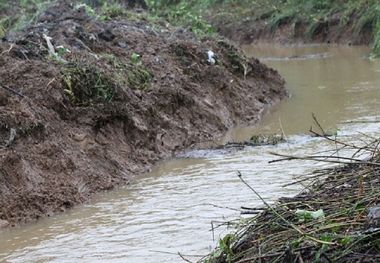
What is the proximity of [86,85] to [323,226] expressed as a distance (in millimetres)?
7235

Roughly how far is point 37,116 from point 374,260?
6750 millimetres

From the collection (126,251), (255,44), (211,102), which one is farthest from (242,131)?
→ (255,44)

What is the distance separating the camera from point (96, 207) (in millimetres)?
9031

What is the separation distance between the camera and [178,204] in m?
Result: 8.74

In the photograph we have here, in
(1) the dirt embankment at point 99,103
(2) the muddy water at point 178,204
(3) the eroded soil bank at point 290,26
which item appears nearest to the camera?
(2) the muddy water at point 178,204

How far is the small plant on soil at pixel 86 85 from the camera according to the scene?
11094 mm

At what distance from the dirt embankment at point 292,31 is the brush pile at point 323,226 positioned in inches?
854

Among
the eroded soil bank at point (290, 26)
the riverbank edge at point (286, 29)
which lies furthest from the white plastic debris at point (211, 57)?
the eroded soil bank at point (290, 26)

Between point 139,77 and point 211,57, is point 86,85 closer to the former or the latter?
point 139,77

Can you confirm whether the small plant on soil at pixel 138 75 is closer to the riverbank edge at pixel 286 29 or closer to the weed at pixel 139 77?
the weed at pixel 139 77

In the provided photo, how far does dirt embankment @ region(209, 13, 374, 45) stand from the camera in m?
27.6

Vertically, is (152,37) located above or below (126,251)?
above

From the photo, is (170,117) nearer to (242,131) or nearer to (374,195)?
(242,131)

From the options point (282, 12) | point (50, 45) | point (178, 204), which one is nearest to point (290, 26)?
point (282, 12)
